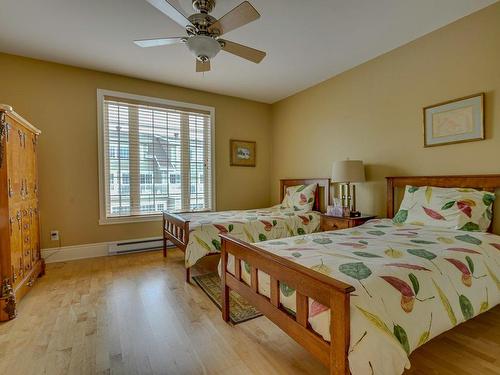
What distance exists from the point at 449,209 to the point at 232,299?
2.05 m

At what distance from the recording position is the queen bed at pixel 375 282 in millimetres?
1008

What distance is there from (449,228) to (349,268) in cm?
145

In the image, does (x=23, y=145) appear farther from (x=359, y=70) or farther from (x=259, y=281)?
(x=359, y=70)

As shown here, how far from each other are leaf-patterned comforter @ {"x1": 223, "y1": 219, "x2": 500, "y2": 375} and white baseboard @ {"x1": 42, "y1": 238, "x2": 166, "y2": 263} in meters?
2.55

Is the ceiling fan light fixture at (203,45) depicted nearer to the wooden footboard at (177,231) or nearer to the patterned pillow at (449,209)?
the wooden footboard at (177,231)

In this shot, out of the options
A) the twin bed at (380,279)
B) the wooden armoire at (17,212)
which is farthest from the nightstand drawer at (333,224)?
the wooden armoire at (17,212)

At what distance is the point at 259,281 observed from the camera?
1.61 m

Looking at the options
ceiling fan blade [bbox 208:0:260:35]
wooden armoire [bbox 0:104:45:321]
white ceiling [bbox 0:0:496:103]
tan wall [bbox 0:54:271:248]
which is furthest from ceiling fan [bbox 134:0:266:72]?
tan wall [bbox 0:54:271:248]

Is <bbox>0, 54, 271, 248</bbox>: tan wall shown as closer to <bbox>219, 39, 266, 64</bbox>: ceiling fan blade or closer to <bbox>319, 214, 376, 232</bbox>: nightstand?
<bbox>219, 39, 266, 64</bbox>: ceiling fan blade

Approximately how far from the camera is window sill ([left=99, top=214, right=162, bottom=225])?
3643mm

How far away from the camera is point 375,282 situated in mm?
1171

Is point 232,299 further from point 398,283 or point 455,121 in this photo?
point 455,121

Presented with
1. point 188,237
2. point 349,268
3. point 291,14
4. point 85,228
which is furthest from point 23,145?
point 349,268

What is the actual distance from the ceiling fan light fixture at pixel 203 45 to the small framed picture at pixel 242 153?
260 cm
